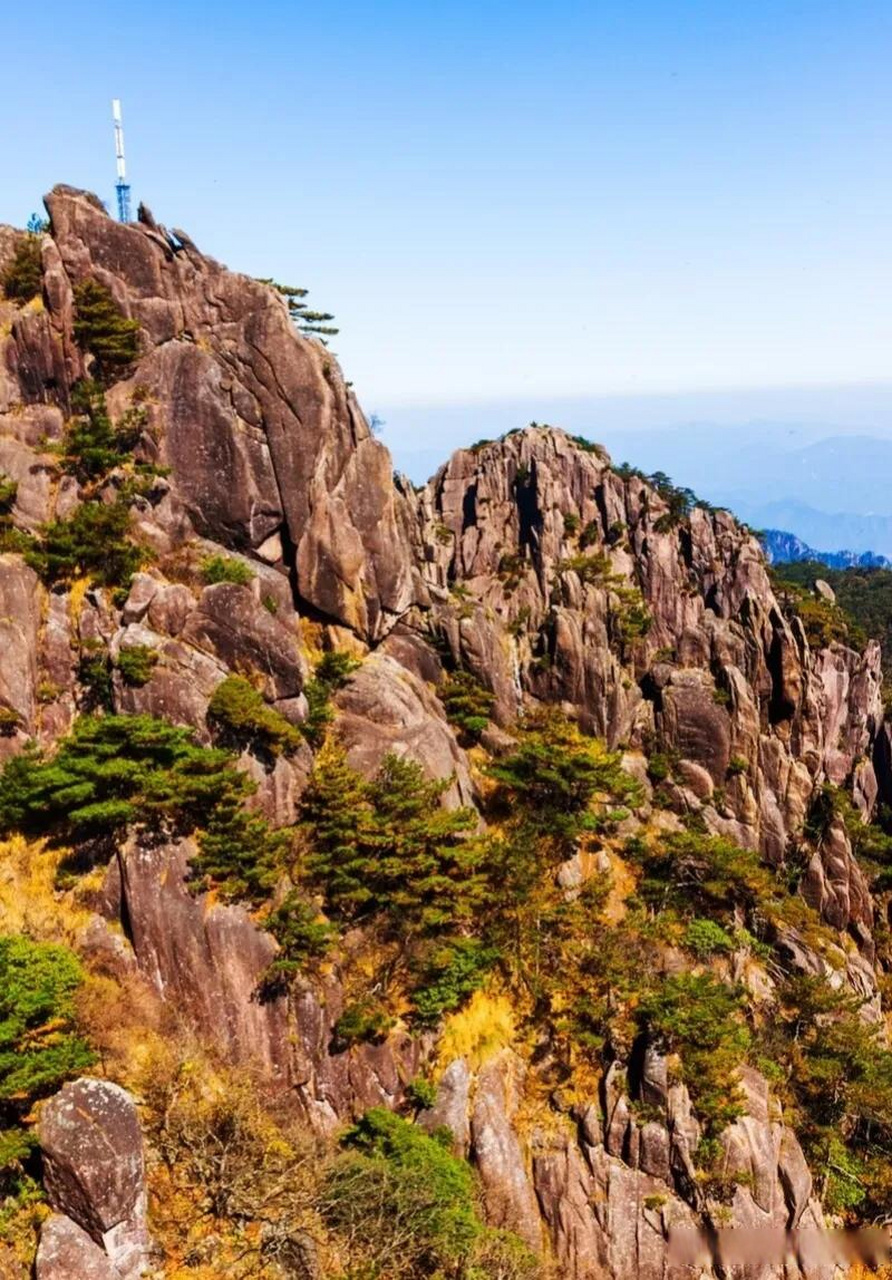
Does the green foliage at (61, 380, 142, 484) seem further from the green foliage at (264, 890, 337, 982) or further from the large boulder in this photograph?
the green foliage at (264, 890, 337, 982)

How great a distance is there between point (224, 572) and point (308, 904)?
44.6 ft

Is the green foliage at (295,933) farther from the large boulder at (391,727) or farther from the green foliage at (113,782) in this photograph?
the large boulder at (391,727)

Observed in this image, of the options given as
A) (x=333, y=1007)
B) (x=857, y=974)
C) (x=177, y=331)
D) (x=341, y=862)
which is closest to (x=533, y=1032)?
(x=333, y=1007)

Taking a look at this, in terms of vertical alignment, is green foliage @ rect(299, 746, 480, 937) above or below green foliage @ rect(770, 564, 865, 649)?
below

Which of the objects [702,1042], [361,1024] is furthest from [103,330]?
[702,1042]

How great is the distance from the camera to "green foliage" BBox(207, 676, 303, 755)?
2803cm

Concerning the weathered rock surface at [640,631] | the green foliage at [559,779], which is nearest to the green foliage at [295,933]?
the green foliage at [559,779]

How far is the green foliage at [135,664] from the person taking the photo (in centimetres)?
2759

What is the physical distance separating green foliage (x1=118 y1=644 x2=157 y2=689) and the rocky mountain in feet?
0.60

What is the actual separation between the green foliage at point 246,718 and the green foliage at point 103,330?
15.9 m

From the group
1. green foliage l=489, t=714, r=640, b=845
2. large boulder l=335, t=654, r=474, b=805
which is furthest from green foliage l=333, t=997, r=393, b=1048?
green foliage l=489, t=714, r=640, b=845

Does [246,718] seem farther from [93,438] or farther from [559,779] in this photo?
[559,779]

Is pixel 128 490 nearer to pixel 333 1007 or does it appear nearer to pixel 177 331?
pixel 177 331

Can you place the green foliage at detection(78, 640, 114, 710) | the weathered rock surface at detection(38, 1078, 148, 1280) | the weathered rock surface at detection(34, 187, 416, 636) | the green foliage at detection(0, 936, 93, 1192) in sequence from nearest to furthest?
1. the weathered rock surface at detection(38, 1078, 148, 1280)
2. the green foliage at detection(0, 936, 93, 1192)
3. the green foliage at detection(78, 640, 114, 710)
4. the weathered rock surface at detection(34, 187, 416, 636)
